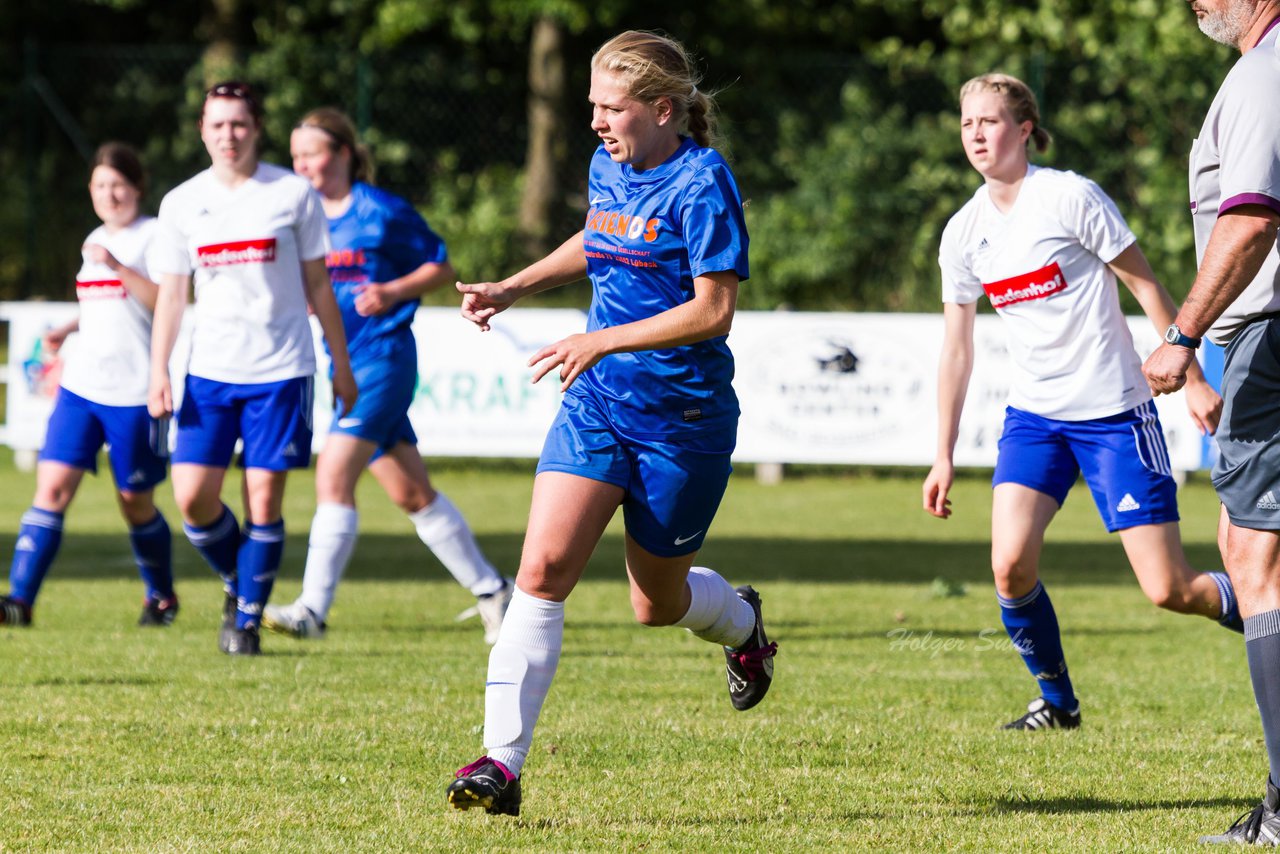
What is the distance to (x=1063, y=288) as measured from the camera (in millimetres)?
5727

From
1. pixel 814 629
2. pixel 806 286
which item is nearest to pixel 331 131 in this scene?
pixel 814 629

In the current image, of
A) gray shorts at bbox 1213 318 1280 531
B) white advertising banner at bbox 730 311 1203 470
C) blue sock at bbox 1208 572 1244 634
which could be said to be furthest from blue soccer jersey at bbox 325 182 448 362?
white advertising banner at bbox 730 311 1203 470

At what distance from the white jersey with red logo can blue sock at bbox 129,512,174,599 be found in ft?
4.30

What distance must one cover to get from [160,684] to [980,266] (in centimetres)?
327

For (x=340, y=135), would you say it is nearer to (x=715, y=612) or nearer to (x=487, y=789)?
(x=715, y=612)

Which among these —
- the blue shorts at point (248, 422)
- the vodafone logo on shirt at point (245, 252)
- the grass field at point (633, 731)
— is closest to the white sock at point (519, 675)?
the grass field at point (633, 731)

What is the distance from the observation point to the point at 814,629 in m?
8.29

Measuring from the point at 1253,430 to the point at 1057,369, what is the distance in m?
1.54

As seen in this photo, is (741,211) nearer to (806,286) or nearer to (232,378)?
(232,378)

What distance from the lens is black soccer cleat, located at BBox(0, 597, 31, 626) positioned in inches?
310

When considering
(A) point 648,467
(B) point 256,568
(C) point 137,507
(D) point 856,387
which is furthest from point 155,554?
(D) point 856,387

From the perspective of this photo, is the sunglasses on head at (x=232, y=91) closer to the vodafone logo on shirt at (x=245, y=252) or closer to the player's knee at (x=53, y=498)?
the vodafone logo on shirt at (x=245, y=252)

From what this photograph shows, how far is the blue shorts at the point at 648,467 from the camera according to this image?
14.7ft

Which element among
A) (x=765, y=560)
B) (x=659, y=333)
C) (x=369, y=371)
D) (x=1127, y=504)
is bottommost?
(x=765, y=560)
